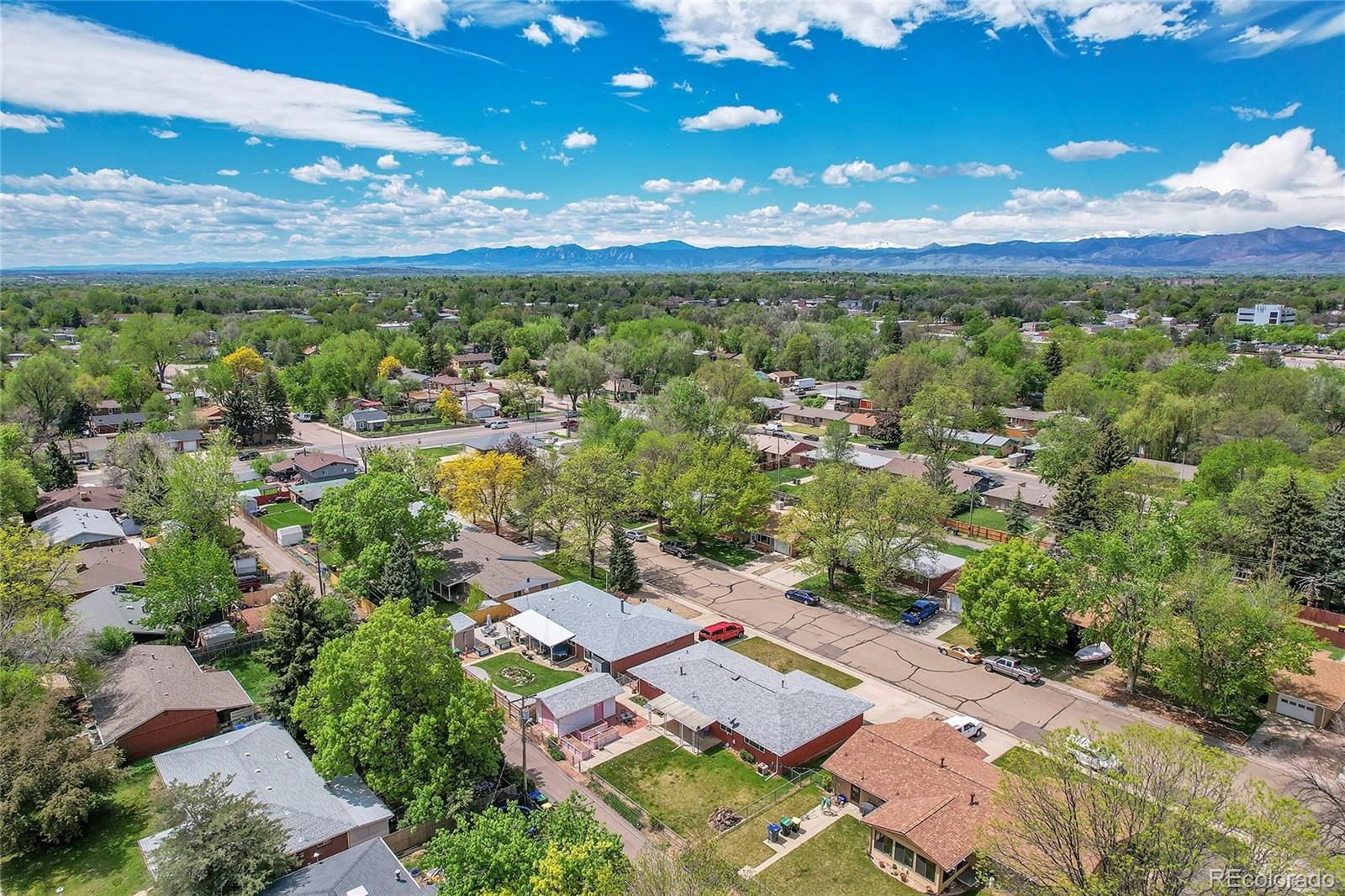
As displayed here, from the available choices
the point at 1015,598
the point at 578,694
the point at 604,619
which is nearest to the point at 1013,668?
the point at 1015,598

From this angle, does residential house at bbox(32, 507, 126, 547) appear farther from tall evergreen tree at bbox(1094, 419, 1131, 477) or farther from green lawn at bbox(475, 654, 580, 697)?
tall evergreen tree at bbox(1094, 419, 1131, 477)

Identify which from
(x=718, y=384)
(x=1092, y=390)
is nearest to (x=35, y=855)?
(x=718, y=384)

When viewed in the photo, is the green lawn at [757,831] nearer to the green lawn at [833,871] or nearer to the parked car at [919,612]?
the green lawn at [833,871]

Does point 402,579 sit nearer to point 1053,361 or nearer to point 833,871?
point 833,871

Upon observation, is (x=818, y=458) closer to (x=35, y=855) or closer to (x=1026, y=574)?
(x=1026, y=574)

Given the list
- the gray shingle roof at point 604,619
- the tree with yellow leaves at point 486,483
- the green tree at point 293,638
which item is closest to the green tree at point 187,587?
the green tree at point 293,638

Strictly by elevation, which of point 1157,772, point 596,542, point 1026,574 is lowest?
point 596,542
